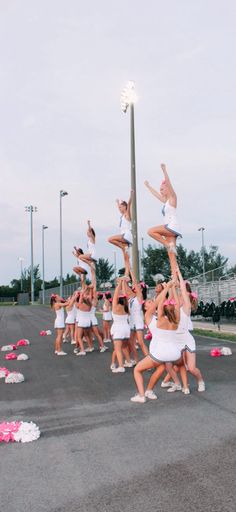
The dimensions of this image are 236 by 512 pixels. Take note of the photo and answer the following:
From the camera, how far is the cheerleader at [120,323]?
8.98 metres

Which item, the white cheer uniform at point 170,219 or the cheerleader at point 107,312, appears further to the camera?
the cheerleader at point 107,312

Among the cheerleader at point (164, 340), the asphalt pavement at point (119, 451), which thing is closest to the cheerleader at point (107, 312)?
the asphalt pavement at point (119, 451)

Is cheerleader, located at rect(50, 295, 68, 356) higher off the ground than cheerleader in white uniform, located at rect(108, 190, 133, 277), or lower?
lower

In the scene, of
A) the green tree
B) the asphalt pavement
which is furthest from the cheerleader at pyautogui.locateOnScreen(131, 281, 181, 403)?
the green tree

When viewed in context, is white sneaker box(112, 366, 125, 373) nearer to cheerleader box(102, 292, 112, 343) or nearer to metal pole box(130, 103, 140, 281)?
cheerleader box(102, 292, 112, 343)

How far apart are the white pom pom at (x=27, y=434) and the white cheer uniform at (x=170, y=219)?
395 centimetres

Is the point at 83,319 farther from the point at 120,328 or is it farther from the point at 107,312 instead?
the point at 120,328

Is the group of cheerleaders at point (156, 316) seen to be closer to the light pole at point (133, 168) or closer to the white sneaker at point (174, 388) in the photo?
the white sneaker at point (174, 388)

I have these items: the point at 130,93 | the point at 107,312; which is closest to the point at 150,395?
the point at 107,312

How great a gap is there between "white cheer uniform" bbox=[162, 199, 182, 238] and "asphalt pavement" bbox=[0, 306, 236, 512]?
8.55ft

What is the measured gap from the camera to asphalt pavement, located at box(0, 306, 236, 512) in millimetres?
3732

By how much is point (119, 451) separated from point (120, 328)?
428 centimetres

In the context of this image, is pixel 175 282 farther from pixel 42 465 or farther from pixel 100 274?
pixel 100 274

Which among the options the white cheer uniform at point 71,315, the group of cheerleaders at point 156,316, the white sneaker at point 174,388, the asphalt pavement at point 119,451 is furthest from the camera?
the white cheer uniform at point 71,315
